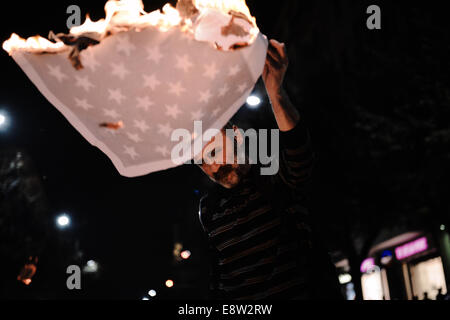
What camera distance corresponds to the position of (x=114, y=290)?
3519cm

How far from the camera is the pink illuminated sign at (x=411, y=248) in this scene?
2450 centimetres

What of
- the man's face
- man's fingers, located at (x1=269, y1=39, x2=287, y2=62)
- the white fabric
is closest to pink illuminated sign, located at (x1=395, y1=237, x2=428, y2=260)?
the man's face

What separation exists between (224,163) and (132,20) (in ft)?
3.82

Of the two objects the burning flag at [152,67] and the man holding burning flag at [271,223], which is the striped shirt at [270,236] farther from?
the burning flag at [152,67]

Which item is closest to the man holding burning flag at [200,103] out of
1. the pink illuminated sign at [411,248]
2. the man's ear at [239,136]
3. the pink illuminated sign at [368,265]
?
the man's ear at [239,136]

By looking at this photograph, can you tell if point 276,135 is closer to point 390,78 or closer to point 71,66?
point 71,66

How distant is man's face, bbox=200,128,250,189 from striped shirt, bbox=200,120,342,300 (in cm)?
6

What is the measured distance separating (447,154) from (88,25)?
14.0 m

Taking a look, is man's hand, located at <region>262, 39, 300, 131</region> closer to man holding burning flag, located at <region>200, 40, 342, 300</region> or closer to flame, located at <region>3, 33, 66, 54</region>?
man holding burning flag, located at <region>200, 40, 342, 300</region>

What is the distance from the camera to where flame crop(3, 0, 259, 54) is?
2.13 m

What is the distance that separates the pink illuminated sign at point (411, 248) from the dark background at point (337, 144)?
144 inches

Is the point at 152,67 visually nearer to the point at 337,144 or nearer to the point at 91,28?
the point at 91,28

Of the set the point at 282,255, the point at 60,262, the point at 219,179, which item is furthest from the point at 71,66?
the point at 60,262

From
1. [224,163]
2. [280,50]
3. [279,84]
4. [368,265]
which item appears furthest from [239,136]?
[368,265]
